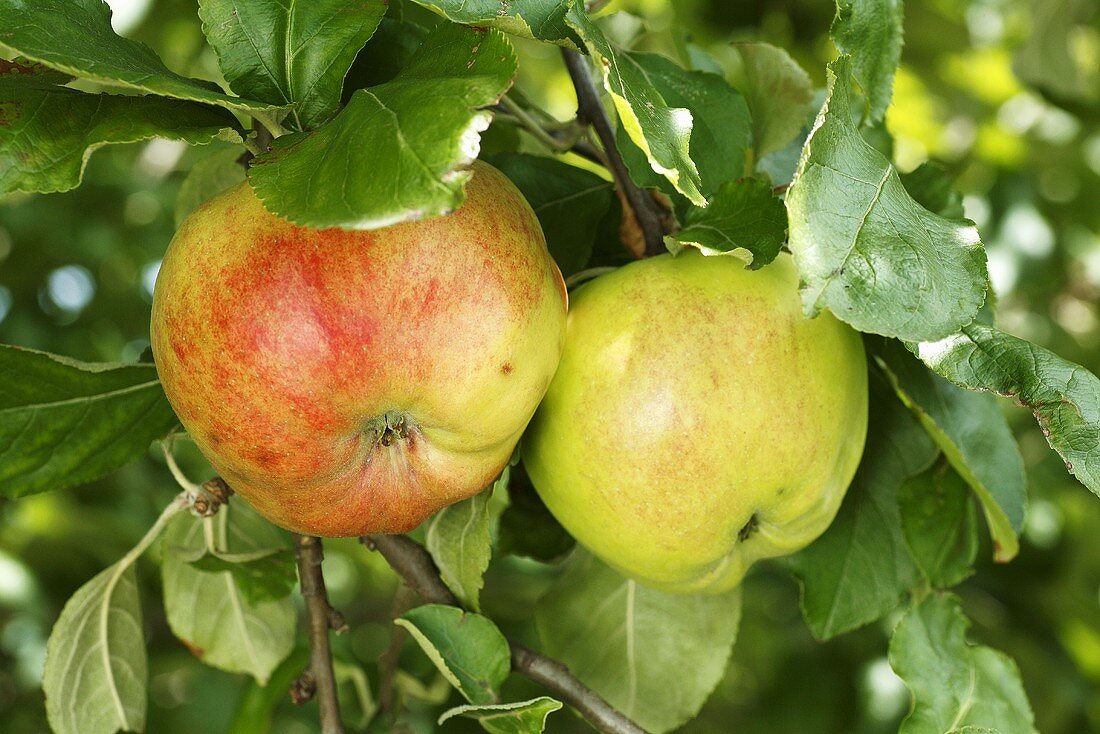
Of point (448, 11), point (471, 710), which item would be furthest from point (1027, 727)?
point (448, 11)

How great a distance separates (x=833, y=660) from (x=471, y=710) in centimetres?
158

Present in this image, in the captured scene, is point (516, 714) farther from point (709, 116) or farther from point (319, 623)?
point (709, 116)

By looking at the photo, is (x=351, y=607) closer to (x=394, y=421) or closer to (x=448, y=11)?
(x=394, y=421)

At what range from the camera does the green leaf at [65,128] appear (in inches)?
30.3

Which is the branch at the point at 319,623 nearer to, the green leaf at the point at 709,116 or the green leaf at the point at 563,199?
the green leaf at the point at 563,199

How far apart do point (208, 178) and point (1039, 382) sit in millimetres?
859

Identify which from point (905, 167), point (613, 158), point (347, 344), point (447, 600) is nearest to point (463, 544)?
point (447, 600)

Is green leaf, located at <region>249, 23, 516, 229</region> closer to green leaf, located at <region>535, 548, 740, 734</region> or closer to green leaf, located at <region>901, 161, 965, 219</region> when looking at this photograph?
green leaf, located at <region>901, 161, 965, 219</region>

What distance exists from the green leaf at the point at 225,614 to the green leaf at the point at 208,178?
36cm

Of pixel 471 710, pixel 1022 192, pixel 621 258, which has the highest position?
pixel 621 258

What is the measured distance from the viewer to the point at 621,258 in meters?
1.13

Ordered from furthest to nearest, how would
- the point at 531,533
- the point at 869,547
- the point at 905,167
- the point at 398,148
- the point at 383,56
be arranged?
the point at 905,167 → the point at 531,533 → the point at 869,547 → the point at 383,56 → the point at 398,148

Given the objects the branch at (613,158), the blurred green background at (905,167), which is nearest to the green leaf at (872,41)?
the branch at (613,158)

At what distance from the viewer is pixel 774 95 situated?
1127 mm
